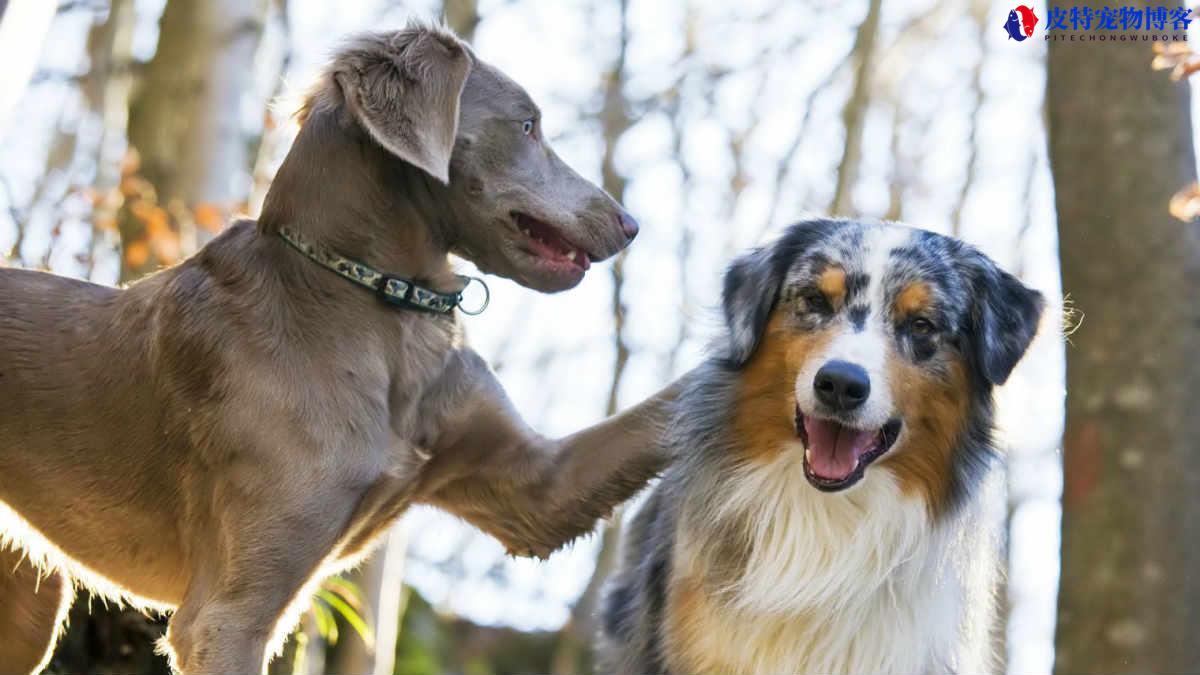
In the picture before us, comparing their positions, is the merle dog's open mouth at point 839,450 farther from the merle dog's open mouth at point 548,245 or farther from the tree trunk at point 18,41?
the tree trunk at point 18,41

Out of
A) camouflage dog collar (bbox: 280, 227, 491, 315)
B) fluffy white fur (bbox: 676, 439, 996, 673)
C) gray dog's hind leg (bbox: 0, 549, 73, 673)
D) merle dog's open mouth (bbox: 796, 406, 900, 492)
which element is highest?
camouflage dog collar (bbox: 280, 227, 491, 315)

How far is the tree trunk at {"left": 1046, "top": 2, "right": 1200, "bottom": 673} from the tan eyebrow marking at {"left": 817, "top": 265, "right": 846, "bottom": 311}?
109 centimetres

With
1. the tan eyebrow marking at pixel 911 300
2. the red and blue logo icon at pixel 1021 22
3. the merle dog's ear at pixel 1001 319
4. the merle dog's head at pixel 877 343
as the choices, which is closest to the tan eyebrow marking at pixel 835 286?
the merle dog's head at pixel 877 343

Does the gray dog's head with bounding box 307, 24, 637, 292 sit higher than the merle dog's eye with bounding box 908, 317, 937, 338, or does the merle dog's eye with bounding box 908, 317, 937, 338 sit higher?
the gray dog's head with bounding box 307, 24, 637, 292

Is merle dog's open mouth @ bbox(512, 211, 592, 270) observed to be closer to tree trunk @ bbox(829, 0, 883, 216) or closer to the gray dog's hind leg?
the gray dog's hind leg

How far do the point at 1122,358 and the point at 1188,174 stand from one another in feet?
2.26

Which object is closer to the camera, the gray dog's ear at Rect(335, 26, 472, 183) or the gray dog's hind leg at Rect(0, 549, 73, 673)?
the gray dog's ear at Rect(335, 26, 472, 183)

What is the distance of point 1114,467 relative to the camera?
Answer: 5043 millimetres

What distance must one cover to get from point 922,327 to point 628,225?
2.95 ft

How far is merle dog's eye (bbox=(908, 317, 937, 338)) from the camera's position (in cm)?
448

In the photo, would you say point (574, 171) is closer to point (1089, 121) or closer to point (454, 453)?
point (454, 453)

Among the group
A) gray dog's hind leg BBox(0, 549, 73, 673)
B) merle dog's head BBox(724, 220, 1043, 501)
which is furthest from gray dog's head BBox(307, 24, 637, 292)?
gray dog's hind leg BBox(0, 549, 73, 673)

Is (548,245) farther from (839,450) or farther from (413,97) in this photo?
(839,450)

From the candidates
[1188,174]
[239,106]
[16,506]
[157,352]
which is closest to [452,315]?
[157,352]
